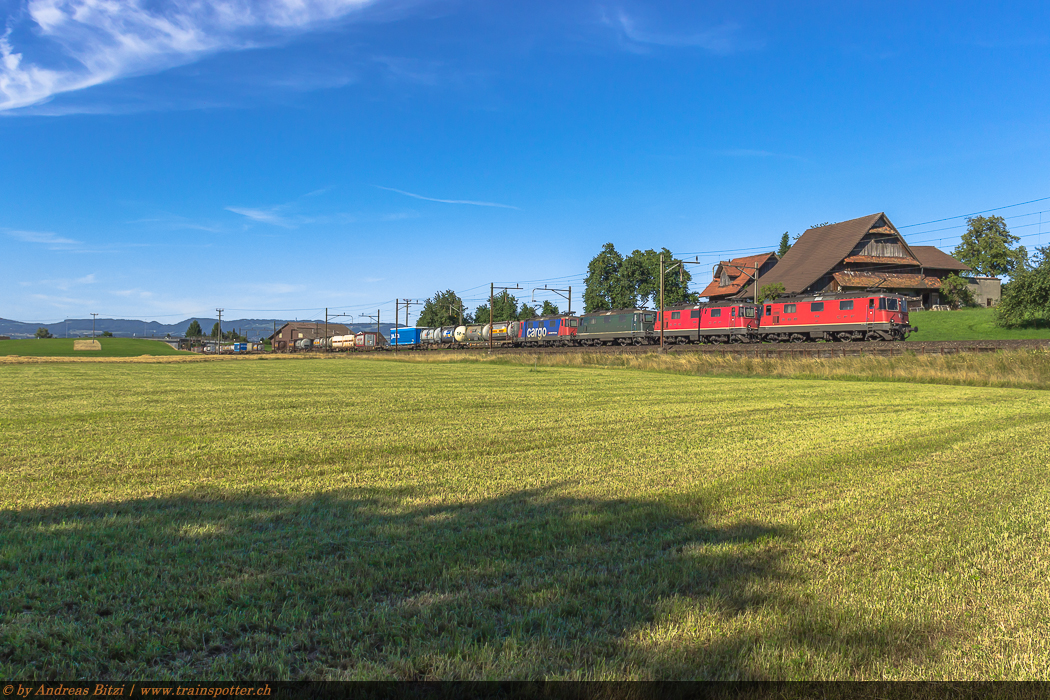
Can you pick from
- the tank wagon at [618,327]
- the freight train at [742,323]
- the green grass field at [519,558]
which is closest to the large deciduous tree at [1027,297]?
the freight train at [742,323]

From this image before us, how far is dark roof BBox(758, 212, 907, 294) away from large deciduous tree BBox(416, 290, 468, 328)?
68865 millimetres

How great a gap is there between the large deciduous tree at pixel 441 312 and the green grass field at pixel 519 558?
124m

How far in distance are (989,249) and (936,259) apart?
37.6ft

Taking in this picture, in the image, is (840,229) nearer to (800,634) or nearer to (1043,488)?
(1043,488)

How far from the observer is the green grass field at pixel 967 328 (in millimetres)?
44406

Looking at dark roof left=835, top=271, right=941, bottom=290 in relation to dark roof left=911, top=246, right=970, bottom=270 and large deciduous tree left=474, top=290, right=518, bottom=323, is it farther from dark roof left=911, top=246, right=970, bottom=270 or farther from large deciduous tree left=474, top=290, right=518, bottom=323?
large deciduous tree left=474, top=290, right=518, bottom=323

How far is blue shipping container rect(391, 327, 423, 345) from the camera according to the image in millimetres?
94956

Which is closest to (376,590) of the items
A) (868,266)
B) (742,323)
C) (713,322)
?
(742,323)

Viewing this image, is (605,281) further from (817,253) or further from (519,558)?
(519,558)

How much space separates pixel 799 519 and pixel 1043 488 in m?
3.52

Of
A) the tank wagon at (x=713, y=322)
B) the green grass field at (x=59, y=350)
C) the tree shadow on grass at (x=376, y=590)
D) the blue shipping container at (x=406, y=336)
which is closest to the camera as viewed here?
the tree shadow on grass at (x=376, y=590)

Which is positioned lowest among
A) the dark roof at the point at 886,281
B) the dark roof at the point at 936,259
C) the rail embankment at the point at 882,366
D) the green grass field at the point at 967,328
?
the rail embankment at the point at 882,366

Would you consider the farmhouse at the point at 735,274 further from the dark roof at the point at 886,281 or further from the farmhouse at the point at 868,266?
the dark roof at the point at 886,281

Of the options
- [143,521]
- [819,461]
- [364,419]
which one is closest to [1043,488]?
[819,461]
